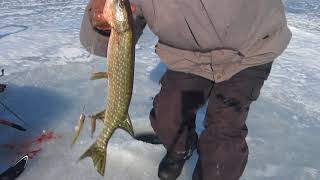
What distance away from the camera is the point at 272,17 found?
2965 mm

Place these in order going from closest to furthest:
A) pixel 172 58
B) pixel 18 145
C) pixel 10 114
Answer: pixel 172 58 < pixel 18 145 < pixel 10 114

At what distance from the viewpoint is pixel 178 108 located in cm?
327

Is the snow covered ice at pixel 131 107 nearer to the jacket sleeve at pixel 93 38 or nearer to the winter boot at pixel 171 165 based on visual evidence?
the winter boot at pixel 171 165

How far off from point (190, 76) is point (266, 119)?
1054 mm

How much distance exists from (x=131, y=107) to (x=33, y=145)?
954 mm

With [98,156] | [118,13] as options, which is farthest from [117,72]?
[98,156]

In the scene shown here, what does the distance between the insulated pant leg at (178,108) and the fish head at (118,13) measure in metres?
1.41

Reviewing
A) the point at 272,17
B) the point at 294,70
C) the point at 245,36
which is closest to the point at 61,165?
the point at 245,36

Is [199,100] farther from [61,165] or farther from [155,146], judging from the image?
[61,165]

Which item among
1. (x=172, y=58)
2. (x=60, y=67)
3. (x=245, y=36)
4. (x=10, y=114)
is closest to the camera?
(x=245, y=36)

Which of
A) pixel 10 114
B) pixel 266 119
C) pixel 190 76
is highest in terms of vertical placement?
pixel 190 76

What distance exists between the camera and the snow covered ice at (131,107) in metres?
3.18

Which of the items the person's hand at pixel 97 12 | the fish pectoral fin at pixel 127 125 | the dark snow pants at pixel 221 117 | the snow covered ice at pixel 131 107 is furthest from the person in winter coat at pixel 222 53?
the fish pectoral fin at pixel 127 125

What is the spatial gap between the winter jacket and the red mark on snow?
43.7 inches
